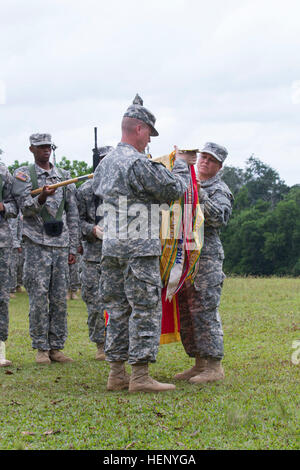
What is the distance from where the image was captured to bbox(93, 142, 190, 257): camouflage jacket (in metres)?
5.59

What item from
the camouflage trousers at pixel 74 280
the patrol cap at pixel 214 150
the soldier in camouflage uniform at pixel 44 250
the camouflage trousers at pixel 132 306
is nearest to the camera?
the camouflage trousers at pixel 132 306

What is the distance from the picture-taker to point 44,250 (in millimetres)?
7555

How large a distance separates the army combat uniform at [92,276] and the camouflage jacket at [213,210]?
2.02 m

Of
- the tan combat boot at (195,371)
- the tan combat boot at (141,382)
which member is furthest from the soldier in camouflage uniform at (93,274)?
the tan combat boot at (141,382)

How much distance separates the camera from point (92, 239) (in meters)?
8.00

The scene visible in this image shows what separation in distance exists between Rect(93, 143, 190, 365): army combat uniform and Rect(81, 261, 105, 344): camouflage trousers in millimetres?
2130

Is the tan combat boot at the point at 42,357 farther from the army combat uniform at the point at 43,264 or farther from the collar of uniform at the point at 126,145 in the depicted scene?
the collar of uniform at the point at 126,145

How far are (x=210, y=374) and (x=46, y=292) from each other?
2.36 m

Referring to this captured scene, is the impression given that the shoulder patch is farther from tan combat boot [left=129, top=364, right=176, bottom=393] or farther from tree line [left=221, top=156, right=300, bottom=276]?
tree line [left=221, top=156, right=300, bottom=276]

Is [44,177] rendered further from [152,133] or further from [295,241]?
[295,241]

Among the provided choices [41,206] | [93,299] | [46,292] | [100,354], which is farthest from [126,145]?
[100,354]

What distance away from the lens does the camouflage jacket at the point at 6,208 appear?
7492 millimetres
